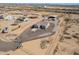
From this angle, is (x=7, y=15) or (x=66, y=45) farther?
(x=7, y=15)

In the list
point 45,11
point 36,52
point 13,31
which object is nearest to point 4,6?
point 13,31

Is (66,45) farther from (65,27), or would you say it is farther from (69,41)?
(65,27)

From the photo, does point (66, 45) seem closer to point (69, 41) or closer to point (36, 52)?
point (69, 41)

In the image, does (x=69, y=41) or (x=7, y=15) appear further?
(x=7, y=15)

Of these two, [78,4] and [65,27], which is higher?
[78,4]
